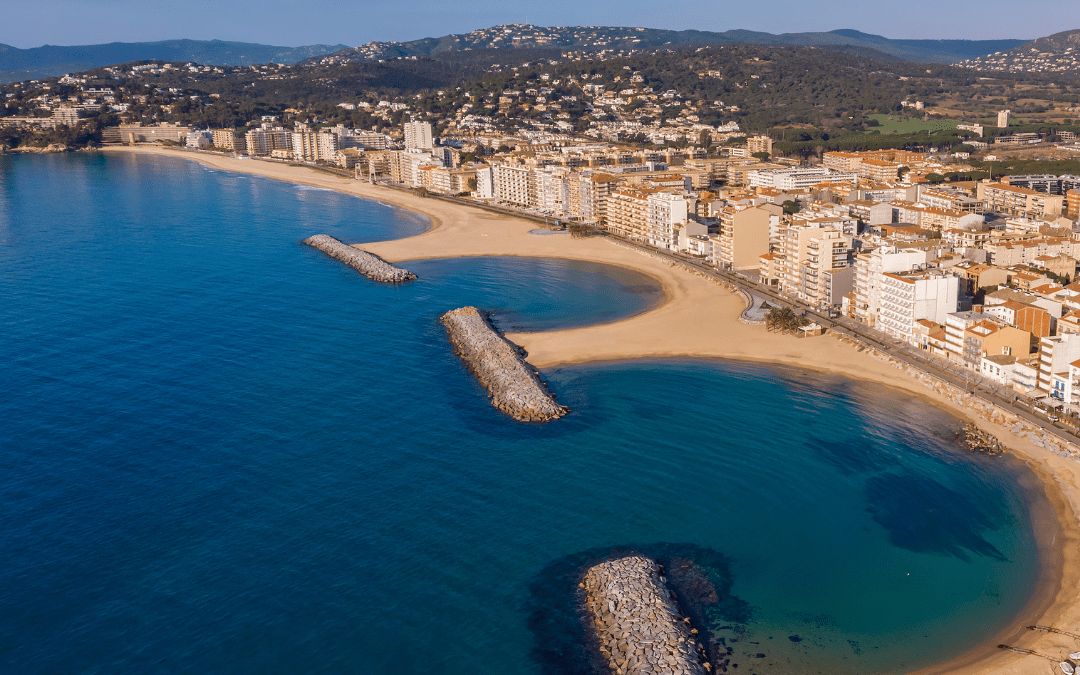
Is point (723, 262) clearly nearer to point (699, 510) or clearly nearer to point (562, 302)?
point (562, 302)

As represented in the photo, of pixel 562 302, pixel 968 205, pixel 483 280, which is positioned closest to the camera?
pixel 562 302

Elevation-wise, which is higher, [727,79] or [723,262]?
[727,79]

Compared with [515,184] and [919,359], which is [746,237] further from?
[515,184]

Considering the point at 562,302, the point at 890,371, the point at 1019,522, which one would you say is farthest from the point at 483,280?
the point at 1019,522

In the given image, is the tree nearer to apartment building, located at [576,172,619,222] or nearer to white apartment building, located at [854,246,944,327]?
white apartment building, located at [854,246,944,327]

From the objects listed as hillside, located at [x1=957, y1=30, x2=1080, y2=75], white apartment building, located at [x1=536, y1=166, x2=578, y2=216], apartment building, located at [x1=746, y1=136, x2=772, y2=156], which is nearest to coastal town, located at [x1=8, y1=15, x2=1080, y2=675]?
white apartment building, located at [x1=536, y1=166, x2=578, y2=216]

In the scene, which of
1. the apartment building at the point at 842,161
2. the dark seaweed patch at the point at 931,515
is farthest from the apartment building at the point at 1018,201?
the dark seaweed patch at the point at 931,515

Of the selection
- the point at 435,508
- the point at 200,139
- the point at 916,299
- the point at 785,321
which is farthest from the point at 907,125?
the point at 435,508
